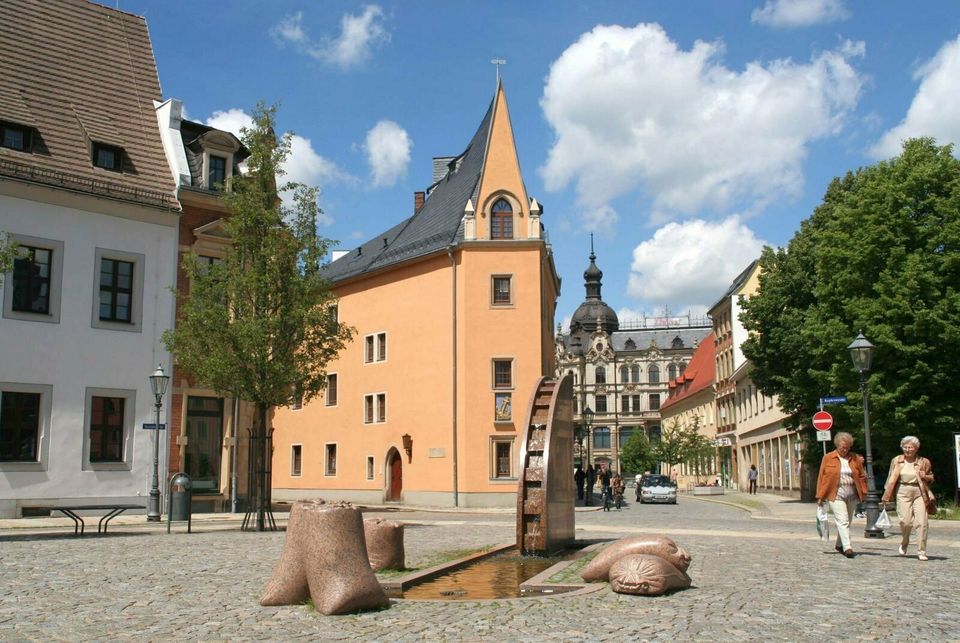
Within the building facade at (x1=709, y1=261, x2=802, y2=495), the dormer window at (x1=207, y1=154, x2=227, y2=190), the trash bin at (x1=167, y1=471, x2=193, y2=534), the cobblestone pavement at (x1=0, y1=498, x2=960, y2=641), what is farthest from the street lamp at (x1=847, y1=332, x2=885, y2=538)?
the building facade at (x1=709, y1=261, x2=802, y2=495)

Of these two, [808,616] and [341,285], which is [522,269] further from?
[808,616]

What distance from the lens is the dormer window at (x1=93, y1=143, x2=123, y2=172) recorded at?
28734 mm

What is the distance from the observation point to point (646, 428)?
123438 mm

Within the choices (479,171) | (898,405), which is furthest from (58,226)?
(898,405)

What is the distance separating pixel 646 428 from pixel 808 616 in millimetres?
117330

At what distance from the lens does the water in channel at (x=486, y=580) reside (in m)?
9.95

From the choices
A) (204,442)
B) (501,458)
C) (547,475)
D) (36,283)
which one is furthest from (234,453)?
(547,475)

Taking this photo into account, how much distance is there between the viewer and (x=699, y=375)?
8969cm

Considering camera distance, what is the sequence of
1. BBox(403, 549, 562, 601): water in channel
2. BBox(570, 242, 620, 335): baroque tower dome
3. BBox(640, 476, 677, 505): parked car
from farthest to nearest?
BBox(570, 242, 620, 335): baroque tower dome
BBox(640, 476, 677, 505): parked car
BBox(403, 549, 562, 601): water in channel

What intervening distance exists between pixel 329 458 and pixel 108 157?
2117 cm

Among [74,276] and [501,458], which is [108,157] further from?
[501,458]

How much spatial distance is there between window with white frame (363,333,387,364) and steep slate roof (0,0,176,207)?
15.6 m

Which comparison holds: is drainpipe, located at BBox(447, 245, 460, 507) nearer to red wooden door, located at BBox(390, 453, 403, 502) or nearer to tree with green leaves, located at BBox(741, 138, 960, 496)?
red wooden door, located at BBox(390, 453, 403, 502)

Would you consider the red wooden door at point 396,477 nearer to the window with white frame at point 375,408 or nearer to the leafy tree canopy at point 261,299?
the window with white frame at point 375,408
